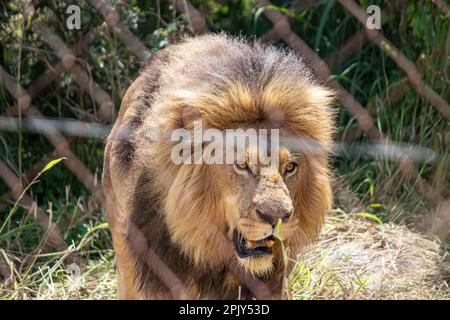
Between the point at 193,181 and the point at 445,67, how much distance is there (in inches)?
68.5

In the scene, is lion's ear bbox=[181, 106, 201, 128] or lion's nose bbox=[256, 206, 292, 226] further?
lion's ear bbox=[181, 106, 201, 128]

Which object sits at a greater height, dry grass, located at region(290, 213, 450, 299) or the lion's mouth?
the lion's mouth

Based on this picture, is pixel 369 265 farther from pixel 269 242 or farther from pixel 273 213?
pixel 273 213

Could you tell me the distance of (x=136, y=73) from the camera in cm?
407

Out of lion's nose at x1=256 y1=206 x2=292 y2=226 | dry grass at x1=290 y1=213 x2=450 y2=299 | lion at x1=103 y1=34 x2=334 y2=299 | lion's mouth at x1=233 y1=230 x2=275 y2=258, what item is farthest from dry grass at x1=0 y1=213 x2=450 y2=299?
lion's nose at x1=256 y1=206 x2=292 y2=226

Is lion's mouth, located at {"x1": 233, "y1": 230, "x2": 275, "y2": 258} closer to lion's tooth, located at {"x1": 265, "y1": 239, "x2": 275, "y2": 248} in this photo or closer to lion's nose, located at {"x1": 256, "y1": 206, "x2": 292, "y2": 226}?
lion's tooth, located at {"x1": 265, "y1": 239, "x2": 275, "y2": 248}

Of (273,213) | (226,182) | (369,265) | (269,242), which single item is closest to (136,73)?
(369,265)

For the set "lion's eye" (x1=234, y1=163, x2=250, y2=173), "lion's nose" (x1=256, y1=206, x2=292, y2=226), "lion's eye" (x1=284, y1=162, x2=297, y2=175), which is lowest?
"lion's nose" (x1=256, y1=206, x2=292, y2=226)

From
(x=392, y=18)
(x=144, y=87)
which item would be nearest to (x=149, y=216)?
(x=144, y=87)

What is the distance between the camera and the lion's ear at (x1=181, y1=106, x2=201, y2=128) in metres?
2.42

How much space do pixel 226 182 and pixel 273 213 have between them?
23 centimetres

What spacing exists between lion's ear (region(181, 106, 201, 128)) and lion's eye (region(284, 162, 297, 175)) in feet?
0.99

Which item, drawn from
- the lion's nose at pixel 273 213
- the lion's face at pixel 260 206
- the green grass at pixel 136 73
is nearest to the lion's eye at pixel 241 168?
the lion's face at pixel 260 206

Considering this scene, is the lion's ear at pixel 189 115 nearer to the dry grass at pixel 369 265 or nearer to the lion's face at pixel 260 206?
the lion's face at pixel 260 206
